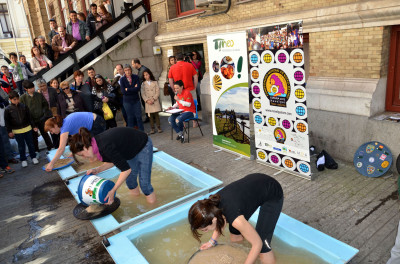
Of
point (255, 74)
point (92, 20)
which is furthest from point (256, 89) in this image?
point (92, 20)

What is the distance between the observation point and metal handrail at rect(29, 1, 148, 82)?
35.8ft

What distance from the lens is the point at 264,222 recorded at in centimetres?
328

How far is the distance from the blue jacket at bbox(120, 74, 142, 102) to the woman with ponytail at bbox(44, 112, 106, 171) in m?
2.59

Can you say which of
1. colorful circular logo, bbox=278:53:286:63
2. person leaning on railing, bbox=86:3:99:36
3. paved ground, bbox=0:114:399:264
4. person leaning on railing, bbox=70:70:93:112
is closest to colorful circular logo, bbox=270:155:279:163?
paved ground, bbox=0:114:399:264

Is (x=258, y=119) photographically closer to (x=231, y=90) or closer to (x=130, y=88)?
(x=231, y=90)

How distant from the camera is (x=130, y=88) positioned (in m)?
8.61

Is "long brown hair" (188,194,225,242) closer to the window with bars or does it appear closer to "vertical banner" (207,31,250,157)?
"vertical banner" (207,31,250,157)

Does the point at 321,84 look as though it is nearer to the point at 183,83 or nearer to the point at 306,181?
the point at 306,181

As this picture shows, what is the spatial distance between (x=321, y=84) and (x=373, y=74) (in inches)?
41.6

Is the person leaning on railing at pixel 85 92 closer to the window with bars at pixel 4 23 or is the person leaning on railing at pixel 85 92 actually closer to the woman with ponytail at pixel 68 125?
the woman with ponytail at pixel 68 125

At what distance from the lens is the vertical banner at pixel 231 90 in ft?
20.7

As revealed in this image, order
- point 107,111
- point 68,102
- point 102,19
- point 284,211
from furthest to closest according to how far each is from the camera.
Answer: point 102,19 → point 107,111 → point 68,102 → point 284,211

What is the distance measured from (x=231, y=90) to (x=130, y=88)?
3.26m

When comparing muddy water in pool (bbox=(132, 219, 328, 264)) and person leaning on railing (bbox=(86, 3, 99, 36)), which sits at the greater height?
person leaning on railing (bbox=(86, 3, 99, 36))
